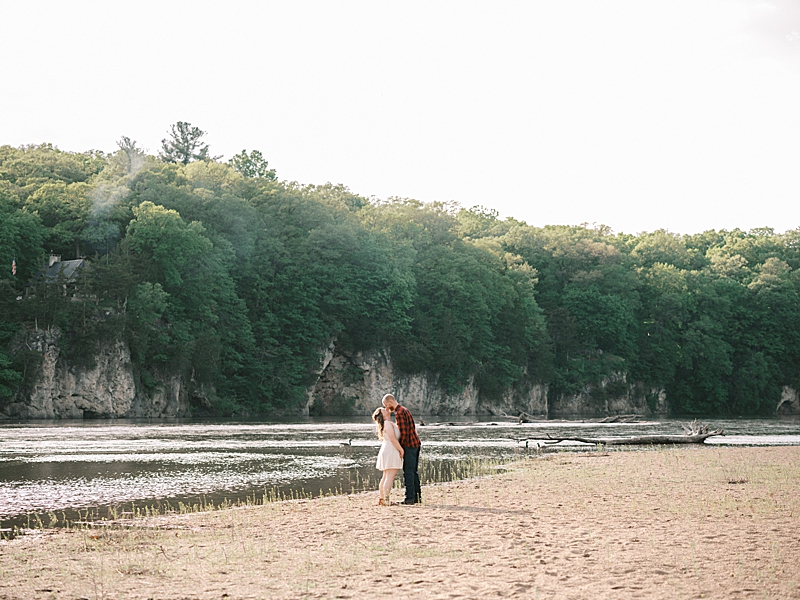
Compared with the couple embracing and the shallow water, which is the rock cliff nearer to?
the shallow water

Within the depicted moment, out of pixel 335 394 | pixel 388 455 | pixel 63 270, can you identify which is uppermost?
pixel 63 270

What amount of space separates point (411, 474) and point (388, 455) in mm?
603

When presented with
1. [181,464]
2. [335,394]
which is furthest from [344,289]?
[181,464]

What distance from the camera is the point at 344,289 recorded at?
9144 centimetres

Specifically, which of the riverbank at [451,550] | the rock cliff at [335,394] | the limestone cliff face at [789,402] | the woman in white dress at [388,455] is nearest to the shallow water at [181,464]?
the riverbank at [451,550]

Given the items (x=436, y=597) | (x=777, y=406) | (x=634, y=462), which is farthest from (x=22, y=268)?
(x=777, y=406)

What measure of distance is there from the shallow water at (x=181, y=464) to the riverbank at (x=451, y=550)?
3759 mm

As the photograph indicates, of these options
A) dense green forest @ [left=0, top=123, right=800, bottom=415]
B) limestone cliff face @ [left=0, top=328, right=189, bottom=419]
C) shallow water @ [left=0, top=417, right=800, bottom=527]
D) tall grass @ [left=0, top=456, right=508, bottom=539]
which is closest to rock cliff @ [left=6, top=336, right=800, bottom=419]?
limestone cliff face @ [left=0, top=328, right=189, bottom=419]

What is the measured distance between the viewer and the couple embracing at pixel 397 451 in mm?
17328

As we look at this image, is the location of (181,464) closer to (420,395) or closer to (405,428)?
(405,428)

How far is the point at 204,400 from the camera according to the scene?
79625mm

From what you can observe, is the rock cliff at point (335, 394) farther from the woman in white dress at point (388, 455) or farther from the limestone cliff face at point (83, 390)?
the woman in white dress at point (388, 455)

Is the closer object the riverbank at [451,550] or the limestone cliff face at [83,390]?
the riverbank at [451,550]

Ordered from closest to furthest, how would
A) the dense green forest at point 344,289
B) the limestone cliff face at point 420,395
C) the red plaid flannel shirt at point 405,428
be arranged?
the red plaid flannel shirt at point 405,428
the dense green forest at point 344,289
the limestone cliff face at point 420,395
